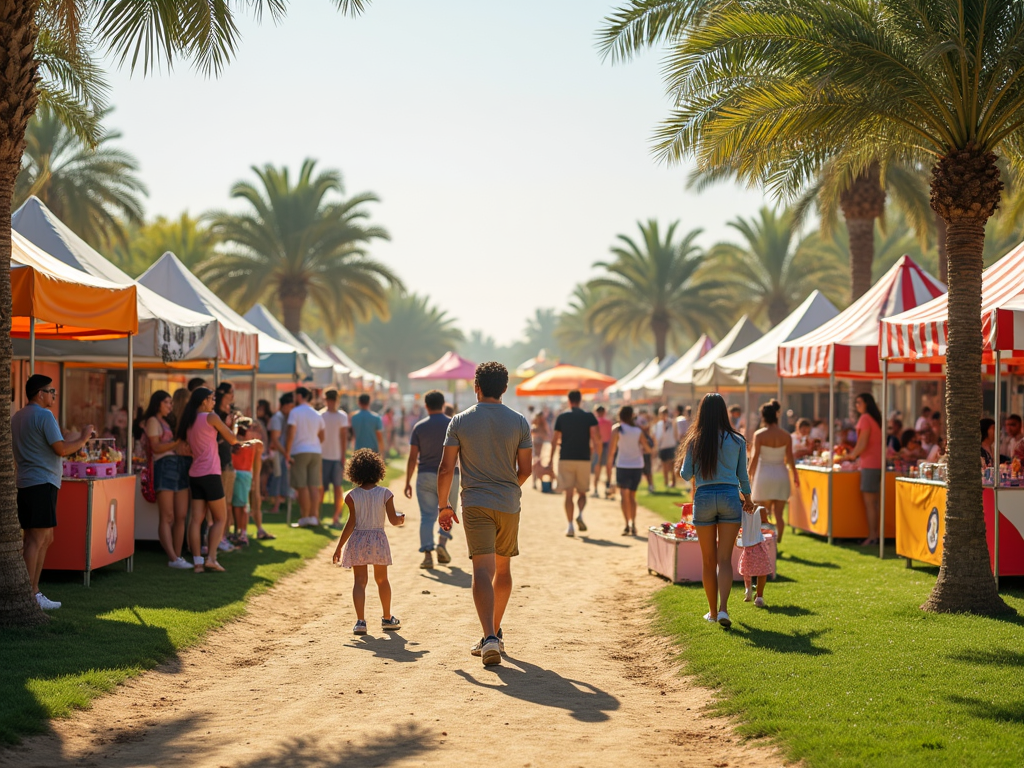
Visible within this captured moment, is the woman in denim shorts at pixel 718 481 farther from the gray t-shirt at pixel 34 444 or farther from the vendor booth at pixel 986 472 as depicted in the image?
the gray t-shirt at pixel 34 444

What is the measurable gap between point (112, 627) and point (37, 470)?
1548 millimetres

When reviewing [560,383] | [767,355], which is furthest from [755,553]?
[560,383]

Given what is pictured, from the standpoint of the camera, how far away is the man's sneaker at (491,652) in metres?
7.14

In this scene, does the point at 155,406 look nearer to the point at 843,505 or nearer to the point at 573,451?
the point at 573,451

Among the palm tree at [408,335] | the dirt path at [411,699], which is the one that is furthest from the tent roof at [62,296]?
the palm tree at [408,335]

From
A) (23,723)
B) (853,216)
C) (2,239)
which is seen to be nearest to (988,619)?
(23,723)

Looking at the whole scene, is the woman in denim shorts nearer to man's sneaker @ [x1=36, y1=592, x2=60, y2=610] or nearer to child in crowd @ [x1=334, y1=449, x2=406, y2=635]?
child in crowd @ [x1=334, y1=449, x2=406, y2=635]

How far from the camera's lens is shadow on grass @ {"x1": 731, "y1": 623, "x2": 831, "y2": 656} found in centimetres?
741

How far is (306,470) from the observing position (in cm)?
Result: 1508

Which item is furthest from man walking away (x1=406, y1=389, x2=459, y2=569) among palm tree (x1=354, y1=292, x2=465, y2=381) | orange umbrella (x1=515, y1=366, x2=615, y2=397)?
palm tree (x1=354, y1=292, x2=465, y2=381)

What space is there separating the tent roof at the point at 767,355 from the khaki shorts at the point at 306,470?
7.57 m

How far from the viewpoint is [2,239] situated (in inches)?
316

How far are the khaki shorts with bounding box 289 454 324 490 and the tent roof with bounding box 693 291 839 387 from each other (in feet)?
24.8

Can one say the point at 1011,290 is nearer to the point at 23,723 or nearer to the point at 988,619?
the point at 988,619
